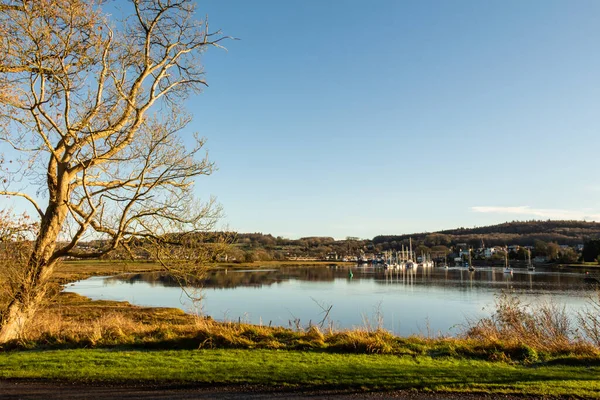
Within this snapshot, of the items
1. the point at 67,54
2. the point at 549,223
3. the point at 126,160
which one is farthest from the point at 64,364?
the point at 549,223

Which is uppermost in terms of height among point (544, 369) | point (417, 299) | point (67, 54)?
point (67, 54)

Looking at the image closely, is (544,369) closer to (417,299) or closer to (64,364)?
(64,364)

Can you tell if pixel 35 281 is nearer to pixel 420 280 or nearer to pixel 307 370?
pixel 307 370

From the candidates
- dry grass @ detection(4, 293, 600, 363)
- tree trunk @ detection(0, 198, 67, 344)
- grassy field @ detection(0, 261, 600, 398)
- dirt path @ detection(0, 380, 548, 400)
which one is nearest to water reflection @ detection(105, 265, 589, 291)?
tree trunk @ detection(0, 198, 67, 344)

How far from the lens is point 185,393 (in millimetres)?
7031

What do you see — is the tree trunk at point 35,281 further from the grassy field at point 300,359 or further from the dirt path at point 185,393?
the dirt path at point 185,393

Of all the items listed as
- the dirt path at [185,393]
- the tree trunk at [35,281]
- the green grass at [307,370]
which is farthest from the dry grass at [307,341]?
the dirt path at [185,393]

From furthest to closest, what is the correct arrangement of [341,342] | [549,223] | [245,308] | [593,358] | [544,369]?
[549,223] → [245,308] → [341,342] → [593,358] → [544,369]

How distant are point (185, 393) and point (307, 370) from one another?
2.30m

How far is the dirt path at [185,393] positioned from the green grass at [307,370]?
0.29m

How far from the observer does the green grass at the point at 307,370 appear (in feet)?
24.3

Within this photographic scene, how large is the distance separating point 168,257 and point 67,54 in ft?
19.5

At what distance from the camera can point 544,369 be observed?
28.2 feet

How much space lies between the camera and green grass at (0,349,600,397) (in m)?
7.41
